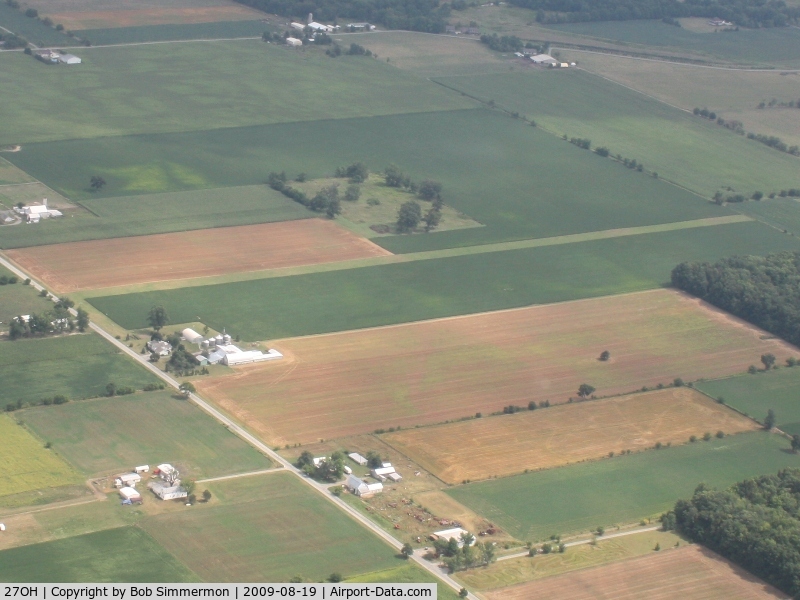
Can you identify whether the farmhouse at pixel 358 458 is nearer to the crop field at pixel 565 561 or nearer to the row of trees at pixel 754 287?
the crop field at pixel 565 561

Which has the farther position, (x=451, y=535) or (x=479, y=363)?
(x=479, y=363)

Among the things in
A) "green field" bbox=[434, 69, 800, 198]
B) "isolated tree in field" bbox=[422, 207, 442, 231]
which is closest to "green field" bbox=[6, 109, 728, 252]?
"isolated tree in field" bbox=[422, 207, 442, 231]

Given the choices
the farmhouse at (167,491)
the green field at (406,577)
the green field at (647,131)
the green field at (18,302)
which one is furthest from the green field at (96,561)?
the green field at (647,131)

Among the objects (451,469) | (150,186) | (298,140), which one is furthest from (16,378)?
(298,140)

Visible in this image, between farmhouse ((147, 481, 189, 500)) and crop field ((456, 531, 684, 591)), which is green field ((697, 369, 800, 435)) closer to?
crop field ((456, 531, 684, 591))

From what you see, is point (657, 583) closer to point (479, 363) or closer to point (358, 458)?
point (358, 458)

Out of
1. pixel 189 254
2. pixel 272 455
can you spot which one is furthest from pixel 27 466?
pixel 189 254
